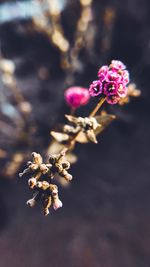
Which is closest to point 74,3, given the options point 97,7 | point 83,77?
point 97,7

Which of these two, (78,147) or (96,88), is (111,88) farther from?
(78,147)

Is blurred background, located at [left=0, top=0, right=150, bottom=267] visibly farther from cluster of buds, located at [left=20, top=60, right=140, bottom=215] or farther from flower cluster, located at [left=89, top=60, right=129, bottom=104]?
flower cluster, located at [left=89, top=60, right=129, bottom=104]

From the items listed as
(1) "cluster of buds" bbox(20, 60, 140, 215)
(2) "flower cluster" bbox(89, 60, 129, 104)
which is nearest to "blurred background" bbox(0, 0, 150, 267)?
(1) "cluster of buds" bbox(20, 60, 140, 215)

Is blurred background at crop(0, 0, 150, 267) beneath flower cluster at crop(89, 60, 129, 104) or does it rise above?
above

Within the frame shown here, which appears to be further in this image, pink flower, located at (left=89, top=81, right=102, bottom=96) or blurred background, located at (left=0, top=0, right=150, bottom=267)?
blurred background, located at (left=0, top=0, right=150, bottom=267)

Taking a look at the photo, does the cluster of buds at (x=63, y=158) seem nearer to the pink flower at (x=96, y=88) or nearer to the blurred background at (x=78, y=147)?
the pink flower at (x=96, y=88)

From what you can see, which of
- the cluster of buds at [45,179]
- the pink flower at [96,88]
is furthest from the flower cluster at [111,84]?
the cluster of buds at [45,179]

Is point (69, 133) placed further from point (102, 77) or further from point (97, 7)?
point (97, 7)
